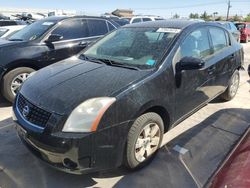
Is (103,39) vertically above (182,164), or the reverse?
(103,39)

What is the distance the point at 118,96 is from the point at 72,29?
392cm

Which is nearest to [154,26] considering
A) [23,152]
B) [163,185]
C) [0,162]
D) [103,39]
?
[103,39]

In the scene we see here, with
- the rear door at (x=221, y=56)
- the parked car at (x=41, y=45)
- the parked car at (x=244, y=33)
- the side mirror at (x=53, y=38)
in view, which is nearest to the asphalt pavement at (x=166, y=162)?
the rear door at (x=221, y=56)

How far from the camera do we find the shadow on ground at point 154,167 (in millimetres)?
2973

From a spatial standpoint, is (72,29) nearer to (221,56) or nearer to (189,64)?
(221,56)

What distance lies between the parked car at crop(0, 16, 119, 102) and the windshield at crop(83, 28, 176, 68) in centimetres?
175

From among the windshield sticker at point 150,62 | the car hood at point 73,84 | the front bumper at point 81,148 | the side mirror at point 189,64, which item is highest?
the windshield sticker at point 150,62

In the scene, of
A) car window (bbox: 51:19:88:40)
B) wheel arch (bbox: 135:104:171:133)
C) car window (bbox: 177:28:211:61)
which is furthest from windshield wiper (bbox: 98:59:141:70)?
car window (bbox: 51:19:88:40)

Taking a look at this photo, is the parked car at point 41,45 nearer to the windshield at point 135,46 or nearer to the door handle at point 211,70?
the windshield at point 135,46

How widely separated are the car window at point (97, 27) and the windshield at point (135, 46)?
237cm

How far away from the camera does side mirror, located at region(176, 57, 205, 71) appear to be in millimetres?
3318

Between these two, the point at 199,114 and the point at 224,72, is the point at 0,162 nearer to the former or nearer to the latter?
the point at 199,114

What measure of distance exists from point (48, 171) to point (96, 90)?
3.77 feet

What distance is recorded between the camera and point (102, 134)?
2590 millimetres
